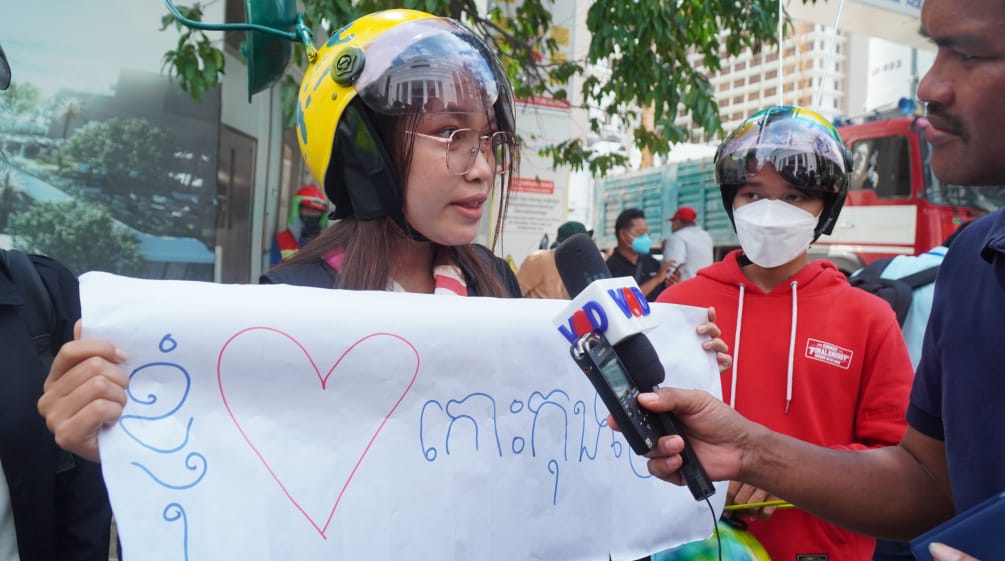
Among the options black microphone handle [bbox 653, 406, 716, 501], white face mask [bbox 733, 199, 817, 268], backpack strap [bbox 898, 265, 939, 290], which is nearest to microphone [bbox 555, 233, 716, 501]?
black microphone handle [bbox 653, 406, 716, 501]

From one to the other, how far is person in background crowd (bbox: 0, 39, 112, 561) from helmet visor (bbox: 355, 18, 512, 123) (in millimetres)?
996

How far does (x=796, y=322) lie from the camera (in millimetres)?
2199

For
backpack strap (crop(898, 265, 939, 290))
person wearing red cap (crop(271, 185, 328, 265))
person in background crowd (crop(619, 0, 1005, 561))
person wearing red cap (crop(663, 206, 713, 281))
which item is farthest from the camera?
person wearing red cap (crop(663, 206, 713, 281))

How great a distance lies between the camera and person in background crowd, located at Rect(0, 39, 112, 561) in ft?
5.41

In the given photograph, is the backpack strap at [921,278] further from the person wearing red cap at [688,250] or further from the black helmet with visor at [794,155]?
the person wearing red cap at [688,250]

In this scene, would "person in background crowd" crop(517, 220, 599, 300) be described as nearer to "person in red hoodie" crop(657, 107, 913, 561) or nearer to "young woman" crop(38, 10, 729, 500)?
"person in red hoodie" crop(657, 107, 913, 561)

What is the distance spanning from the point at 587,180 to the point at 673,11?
18.1 meters

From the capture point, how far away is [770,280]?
7.86ft

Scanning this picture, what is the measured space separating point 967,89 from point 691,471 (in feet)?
2.68

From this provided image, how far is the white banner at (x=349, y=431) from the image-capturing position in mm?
1250

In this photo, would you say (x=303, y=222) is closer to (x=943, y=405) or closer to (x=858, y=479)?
(x=858, y=479)

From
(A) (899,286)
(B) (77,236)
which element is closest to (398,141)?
(A) (899,286)

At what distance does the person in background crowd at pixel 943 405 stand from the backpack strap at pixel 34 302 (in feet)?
4.98

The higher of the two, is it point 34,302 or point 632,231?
point 632,231
